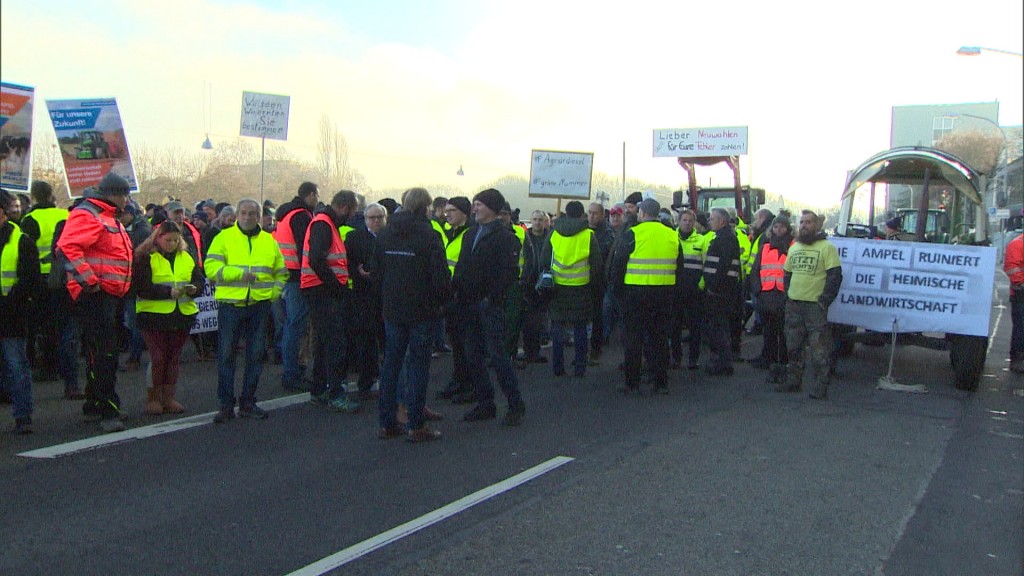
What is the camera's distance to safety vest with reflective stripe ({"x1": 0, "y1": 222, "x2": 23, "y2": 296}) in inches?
269

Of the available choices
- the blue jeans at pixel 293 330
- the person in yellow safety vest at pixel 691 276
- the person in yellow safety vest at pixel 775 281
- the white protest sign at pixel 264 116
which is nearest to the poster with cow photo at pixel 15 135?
the white protest sign at pixel 264 116

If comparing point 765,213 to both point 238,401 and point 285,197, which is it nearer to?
point 238,401

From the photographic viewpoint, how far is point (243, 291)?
752 cm

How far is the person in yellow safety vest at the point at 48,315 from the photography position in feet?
27.9

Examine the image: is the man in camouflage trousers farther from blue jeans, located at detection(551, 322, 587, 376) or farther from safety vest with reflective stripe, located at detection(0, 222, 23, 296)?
safety vest with reflective stripe, located at detection(0, 222, 23, 296)

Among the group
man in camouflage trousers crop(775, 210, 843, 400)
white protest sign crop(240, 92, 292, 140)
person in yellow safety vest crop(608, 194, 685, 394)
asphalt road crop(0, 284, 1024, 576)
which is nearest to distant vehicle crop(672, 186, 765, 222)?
Result: white protest sign crop(240, 92, 292, 140)

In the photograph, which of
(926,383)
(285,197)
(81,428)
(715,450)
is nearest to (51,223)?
(81,428)

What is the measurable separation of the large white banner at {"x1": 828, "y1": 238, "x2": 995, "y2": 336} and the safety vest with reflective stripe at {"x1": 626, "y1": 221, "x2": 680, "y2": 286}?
8.52 ft

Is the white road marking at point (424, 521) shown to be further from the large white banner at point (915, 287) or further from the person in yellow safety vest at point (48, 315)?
the large white banner at point (915, 287)

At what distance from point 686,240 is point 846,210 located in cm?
356

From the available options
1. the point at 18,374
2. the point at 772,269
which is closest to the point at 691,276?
the point at 772,269

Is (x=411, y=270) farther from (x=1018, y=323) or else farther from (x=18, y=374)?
(x=1018, y=323)

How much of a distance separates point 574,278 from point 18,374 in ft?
18.5

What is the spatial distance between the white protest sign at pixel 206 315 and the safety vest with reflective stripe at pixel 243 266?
3.88m
